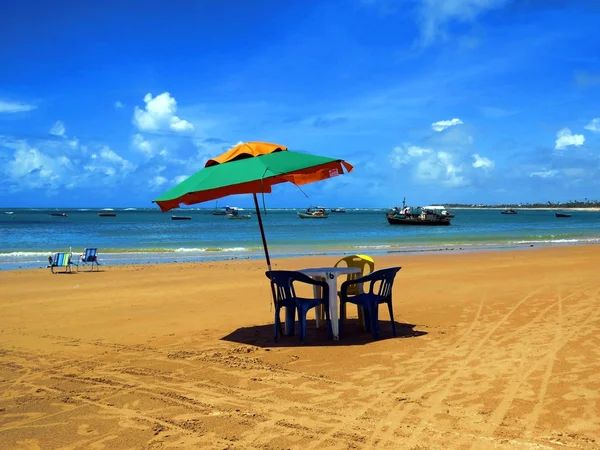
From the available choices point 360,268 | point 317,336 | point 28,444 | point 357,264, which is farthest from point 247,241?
point 28,444

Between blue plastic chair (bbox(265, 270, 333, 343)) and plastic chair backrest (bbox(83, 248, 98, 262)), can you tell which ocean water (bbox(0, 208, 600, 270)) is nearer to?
plastic chair backrest (bbox(83, 248, 98, 262))

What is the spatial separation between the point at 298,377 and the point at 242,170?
252 cm

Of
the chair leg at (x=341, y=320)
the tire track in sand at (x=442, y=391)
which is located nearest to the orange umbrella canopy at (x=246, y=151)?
the chair leg at (x=341, y=320)

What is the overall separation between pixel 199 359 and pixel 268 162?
2.42 meters

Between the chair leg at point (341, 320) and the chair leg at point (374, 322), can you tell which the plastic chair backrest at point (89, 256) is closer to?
the chair leg at point (341, 320)

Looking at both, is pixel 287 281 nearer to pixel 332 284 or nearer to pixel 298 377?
pixel 332 284

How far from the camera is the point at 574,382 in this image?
5.00 metres

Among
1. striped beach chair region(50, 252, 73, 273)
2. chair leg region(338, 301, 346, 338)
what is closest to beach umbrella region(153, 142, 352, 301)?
chair leg region(338, 301, 346, 338)

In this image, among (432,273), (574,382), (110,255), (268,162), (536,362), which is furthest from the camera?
(110,255)

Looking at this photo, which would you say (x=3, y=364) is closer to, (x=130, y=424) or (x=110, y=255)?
(x=130, y=424)

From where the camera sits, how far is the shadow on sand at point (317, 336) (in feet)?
22.6

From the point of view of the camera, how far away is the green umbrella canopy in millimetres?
6367

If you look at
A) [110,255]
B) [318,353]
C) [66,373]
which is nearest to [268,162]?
[318,353]

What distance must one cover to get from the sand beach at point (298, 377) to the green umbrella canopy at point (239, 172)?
1.88m
